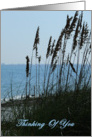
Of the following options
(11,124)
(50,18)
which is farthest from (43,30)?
(11,124)

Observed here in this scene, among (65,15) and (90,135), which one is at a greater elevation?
(65,15)

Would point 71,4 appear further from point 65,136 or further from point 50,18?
point 65,136

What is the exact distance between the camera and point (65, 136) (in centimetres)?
1201

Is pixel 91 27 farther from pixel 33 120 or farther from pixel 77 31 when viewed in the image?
pixel 33 120

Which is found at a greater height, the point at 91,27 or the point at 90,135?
the point at 91,27

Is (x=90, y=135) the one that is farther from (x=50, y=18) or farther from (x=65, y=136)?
(x=50, y=18)

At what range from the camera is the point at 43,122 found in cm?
1200

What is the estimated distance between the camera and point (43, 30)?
12.1 meters

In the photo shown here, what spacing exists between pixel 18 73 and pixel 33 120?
452 millimetres

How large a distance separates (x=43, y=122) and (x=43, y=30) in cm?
82

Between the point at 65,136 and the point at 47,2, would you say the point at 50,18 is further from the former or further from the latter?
the point at 65,136

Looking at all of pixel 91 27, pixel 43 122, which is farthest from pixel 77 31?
pixel 43 122

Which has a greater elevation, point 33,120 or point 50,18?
point 50,18

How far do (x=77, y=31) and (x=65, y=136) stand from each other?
37.5 inches
